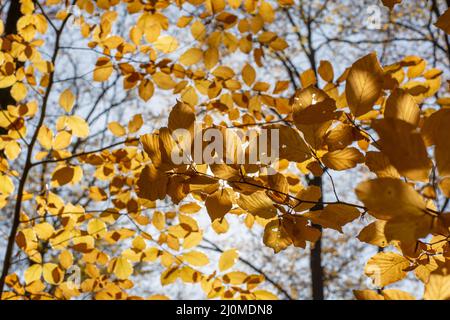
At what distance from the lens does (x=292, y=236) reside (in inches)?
26.9

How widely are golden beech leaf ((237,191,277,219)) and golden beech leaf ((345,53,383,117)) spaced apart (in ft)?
0.62

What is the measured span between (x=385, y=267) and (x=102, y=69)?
127 cm

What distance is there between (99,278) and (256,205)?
125cm

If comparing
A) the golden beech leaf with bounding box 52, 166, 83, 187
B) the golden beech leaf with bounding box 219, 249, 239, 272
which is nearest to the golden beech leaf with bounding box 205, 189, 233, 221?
the golden beech leaf with bounding box 219, 249, 239, 272

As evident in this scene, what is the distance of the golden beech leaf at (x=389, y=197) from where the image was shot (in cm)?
36

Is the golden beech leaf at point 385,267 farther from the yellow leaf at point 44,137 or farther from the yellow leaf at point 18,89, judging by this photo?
the yellow leaf at point 18,89

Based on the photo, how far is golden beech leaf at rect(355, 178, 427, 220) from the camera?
36 centimetres

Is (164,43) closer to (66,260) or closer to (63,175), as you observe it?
(63,175)

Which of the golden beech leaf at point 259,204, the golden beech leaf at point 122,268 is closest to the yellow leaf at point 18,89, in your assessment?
the golden beech leaf at point 122,268

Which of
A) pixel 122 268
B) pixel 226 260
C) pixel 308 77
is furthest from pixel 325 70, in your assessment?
pixel 122 268

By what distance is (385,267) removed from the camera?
719 millimetres

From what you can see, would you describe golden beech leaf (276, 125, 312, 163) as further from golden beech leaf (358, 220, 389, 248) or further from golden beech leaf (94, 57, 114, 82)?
golden beech leaf (94, 57, 114, 82)
